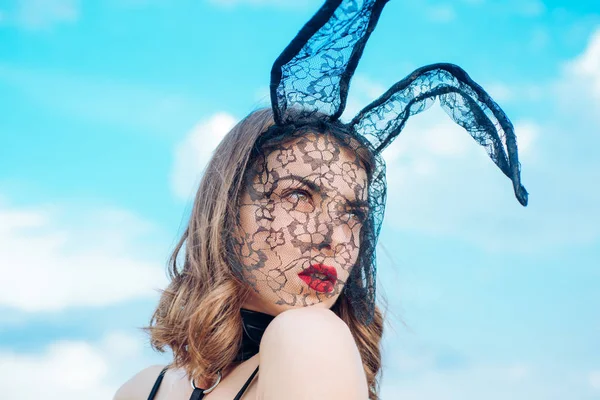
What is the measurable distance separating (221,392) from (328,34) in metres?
1.43

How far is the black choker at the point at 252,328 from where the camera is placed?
2.66m

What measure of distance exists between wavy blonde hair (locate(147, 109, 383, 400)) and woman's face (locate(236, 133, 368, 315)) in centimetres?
12

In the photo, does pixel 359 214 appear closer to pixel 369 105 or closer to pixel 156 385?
pixel 369 105

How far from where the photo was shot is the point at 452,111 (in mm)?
3098

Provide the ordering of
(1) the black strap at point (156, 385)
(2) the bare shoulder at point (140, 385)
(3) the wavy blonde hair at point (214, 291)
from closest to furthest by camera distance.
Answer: (3) the wavy blonde hair at point (214, 291), (1) the black strap at point (156, 385), (2) the bare shoulder at point (140, 385)

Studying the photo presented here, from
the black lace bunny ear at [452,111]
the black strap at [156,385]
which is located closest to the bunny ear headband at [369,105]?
the black lace bunny ear at [452,111]

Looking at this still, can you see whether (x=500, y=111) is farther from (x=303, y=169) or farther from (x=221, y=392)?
(x=221, y=392)

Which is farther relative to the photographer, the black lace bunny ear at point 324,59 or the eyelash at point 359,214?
the eyelash at point 359,214

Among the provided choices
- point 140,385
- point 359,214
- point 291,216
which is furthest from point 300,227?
point 140,385

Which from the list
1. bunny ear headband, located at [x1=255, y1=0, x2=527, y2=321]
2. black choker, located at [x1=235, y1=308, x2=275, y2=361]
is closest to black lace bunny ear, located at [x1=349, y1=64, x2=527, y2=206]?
bunny ear headband, located at [x1=255, y1=0, x2=527, y2=321]

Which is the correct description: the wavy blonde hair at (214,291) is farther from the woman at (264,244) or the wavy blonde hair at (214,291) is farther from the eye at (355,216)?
the eye at (355,216)

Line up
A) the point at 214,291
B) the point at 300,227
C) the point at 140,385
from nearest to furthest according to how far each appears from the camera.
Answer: the point at 300,227
the point at 214,291
the point at 140,385

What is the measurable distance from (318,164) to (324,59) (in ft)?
1.30

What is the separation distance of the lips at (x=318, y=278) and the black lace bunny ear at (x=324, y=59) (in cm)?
61
